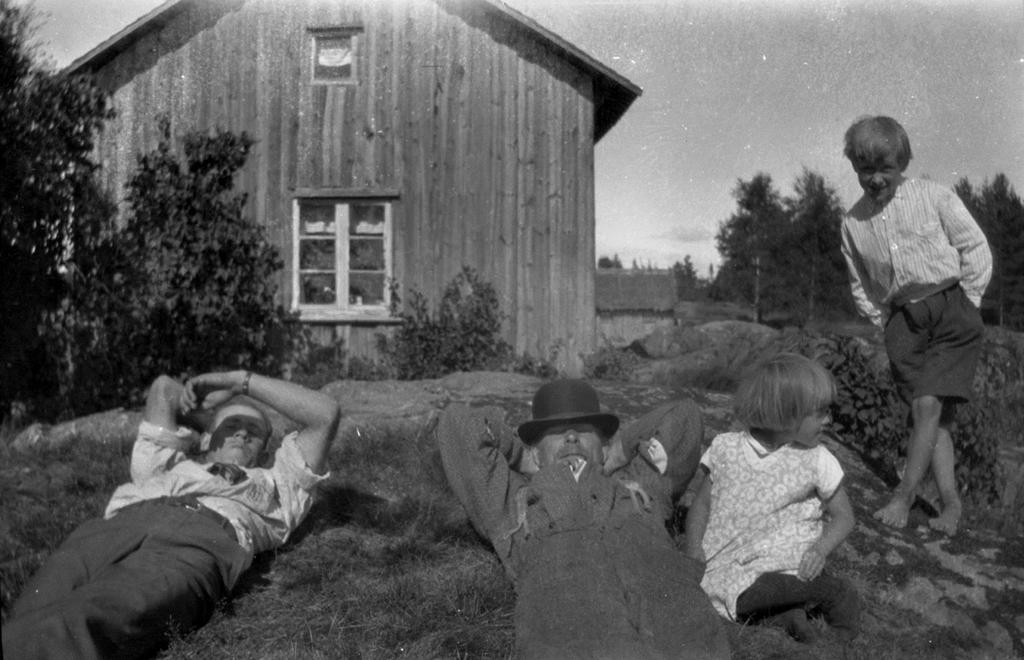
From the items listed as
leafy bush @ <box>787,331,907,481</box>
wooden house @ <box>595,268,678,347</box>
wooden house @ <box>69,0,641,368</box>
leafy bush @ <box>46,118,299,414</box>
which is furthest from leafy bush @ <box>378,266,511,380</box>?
wooden house @ <box>595,268,678,347</box>

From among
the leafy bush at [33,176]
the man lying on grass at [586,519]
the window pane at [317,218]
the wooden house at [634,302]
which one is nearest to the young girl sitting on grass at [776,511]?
the man lying on grass at [586,519]

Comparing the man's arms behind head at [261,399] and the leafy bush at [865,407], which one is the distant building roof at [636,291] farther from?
the man's arms behind head at [261,399]

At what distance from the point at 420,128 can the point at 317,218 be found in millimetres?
1609

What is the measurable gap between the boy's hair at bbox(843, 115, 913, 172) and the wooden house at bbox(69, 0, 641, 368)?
746cm

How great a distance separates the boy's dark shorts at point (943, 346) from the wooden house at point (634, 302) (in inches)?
1394

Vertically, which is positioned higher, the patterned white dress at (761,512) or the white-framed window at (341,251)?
the white-framed window at (341,251)

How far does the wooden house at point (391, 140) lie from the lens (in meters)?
11.9

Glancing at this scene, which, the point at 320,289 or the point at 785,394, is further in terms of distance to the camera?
the point at 320,289

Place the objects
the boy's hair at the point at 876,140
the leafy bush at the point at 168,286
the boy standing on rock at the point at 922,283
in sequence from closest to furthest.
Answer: the boy's hair at the point at 876,140 → the boy standing on rock at the point at 922,283 → the leafy bush at the point at 168,286

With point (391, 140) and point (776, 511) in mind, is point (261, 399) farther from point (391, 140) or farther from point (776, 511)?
point (391, 140)

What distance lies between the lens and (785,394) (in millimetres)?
3736

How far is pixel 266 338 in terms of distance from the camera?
11.7 m

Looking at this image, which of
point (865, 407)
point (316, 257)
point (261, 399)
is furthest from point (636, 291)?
point (261, 399)

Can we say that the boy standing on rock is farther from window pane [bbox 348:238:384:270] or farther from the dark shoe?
window pane [bbox 348:238:384:270]
